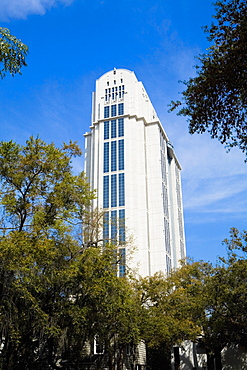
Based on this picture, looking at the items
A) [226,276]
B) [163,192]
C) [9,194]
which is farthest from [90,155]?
[9,194]

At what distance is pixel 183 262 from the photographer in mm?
40031

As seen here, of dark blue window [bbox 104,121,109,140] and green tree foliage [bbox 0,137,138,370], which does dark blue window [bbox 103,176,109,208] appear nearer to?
dark blue window [bbox 104,121,109,140]

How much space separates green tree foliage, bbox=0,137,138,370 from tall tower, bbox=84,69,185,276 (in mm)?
36953

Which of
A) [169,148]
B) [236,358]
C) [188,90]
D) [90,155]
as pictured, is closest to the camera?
[188,90]

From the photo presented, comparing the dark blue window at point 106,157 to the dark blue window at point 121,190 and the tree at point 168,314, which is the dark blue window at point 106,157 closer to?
the dark blue window at point 121,190

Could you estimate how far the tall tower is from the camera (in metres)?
59.9

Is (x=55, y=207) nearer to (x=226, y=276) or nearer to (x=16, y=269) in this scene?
(x=16, y=269)

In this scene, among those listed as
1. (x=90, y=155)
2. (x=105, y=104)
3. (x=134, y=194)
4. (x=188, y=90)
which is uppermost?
(x=105, y=104)

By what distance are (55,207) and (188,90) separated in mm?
9859

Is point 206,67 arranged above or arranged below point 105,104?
below

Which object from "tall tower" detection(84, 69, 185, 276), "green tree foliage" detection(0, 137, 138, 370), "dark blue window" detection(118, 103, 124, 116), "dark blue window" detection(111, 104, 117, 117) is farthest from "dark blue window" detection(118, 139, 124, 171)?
"green tree foliage" detection(0, 137, 138, 370)

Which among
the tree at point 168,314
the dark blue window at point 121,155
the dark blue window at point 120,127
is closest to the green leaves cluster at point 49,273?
the tree at point 168,314

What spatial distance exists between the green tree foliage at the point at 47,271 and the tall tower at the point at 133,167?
121ft

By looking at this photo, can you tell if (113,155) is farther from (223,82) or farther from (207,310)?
(223,82)
